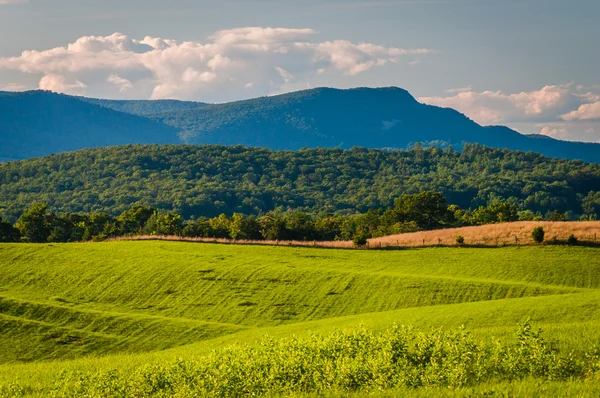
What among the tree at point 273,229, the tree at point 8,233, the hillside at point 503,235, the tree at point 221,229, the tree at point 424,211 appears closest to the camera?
the hillside at point 503,235

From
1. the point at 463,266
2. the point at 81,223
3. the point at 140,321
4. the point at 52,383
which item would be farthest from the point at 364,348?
the point at 81,223

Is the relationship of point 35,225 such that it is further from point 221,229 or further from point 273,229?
point 273,229

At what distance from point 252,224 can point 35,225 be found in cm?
4101

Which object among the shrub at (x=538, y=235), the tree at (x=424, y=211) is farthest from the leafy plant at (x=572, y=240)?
the tree at (x=424, y=211)

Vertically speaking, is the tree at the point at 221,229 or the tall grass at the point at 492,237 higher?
the tall grass at the point at 492,237

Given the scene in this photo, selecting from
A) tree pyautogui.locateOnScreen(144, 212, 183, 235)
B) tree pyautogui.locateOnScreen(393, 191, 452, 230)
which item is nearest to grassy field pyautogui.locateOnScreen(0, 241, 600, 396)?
tree pyautogui.locateOnScreen(144, 212, 183, 235)

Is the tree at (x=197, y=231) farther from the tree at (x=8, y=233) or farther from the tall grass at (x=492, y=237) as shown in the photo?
the tall grass at (x=492, y=237)

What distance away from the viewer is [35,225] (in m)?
134

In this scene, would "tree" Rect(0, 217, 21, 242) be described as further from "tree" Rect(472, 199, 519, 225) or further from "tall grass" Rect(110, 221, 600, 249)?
"tree" Rect(472, 199, 519, 225)

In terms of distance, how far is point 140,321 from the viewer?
173 feet

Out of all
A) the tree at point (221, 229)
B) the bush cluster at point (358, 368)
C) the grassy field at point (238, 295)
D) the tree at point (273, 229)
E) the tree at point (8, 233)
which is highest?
the bush cluster at point (358, 368)

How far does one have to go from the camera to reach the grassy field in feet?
137

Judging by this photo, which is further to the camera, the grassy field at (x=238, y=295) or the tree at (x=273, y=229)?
the tree at (x=273, y=229)

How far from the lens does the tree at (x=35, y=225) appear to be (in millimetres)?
132750
